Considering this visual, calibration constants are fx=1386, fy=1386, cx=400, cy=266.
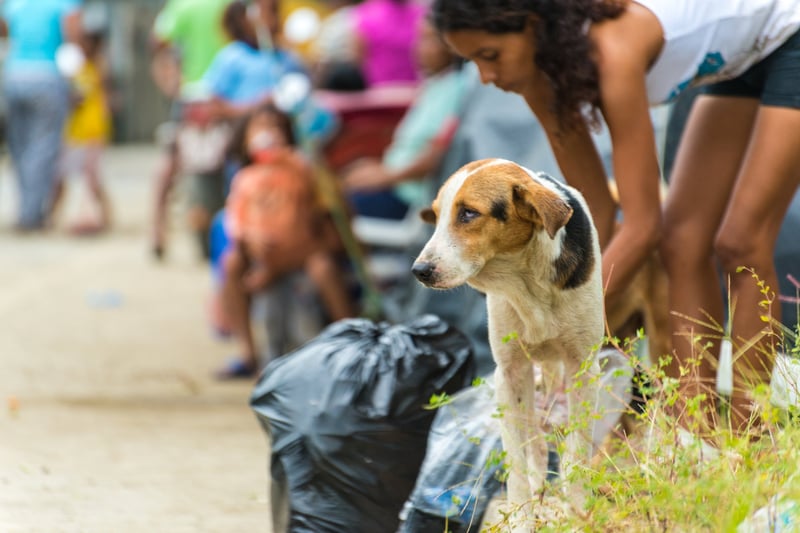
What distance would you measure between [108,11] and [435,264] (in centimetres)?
1936

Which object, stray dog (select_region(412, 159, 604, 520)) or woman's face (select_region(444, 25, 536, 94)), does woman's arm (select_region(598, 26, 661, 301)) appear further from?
stray dog (select_region(412, 159, 604, 520))

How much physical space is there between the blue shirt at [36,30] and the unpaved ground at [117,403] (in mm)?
1534

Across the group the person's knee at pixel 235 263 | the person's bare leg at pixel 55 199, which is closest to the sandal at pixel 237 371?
the person's knee at pixel 235 263

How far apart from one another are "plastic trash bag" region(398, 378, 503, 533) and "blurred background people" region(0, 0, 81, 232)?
8416 mm

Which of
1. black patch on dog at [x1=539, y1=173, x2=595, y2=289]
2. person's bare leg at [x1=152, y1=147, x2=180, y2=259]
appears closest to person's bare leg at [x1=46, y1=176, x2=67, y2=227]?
person's bare leg at [x1=152, y1=147, x2=180, y2=259]

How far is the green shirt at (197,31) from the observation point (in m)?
9.70

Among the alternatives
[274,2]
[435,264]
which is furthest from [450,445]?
[274,2]

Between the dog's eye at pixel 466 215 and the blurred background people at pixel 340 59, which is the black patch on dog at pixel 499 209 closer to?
the dog's eye at pixel 466 215

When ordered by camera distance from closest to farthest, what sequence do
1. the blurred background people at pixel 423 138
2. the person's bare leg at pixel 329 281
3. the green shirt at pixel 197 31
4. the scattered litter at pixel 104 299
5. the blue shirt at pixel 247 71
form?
the blurred background people at pixel 423 138 → the person's bare leg at pixel 329 281 → the blue shirt at pixel 247 71 → the scattered litter at pixel 104 299 → the green shirt at pixel 197 31

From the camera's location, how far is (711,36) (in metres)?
3.62

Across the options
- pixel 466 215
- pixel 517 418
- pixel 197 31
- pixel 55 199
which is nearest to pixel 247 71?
pixel 197 31

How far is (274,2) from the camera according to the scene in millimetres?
8492

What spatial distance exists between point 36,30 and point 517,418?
30.0 ft

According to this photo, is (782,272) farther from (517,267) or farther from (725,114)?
(517,267)
